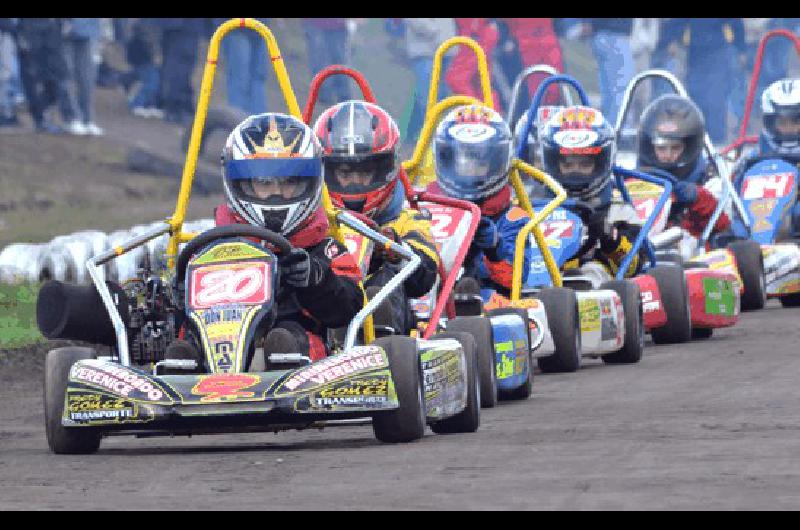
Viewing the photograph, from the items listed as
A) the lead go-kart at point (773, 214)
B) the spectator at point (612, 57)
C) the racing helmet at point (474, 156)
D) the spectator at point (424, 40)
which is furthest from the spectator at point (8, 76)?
the racing helmet at point (474, 156)

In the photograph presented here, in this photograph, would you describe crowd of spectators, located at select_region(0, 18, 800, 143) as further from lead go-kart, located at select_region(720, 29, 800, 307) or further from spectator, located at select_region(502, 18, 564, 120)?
lead go-kart, located at select_region(720, 29, 800, 307)

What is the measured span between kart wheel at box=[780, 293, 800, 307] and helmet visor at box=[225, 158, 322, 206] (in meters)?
8.94

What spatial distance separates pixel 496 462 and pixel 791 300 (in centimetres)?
1048

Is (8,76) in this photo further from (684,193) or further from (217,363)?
(217,363)

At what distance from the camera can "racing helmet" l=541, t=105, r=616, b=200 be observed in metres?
16.0

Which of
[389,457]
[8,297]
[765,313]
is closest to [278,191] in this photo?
[389,457]

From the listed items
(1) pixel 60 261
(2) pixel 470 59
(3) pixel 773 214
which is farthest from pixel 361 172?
(2) pixel 470 59

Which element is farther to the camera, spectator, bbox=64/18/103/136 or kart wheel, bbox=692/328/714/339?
spectator, bbox=64/18/103/136

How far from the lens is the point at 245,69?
26.3 meters

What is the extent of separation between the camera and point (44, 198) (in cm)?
2311

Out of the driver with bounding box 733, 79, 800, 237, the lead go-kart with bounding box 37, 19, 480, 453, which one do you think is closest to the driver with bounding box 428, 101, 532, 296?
the lead go-kart with bounding box 37, 19, 480, 453

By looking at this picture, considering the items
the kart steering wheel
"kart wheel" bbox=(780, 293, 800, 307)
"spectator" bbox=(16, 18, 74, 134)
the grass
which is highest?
"spectator" bbox=(16, 18, 74, 134)

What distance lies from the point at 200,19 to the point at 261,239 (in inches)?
637
